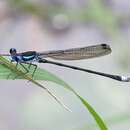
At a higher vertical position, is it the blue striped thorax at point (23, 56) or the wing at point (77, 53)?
the blue striped thorax at point (23, 56)

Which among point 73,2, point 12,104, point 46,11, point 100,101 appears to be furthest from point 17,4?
point 100,101

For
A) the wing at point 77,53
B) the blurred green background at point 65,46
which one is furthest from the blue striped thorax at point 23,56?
the blurred green background at point 65,46

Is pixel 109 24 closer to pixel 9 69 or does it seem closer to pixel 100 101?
pixel 100 101

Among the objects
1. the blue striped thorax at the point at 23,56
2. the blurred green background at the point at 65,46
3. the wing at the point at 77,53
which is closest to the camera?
the blue striped thorax at the point at 23,56

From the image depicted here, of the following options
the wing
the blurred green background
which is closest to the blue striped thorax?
the wing

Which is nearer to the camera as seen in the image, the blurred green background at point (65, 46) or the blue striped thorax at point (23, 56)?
the blue striped thorax at point (23, 56)

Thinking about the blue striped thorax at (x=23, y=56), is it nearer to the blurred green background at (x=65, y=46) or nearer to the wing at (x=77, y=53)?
the wing at (x=77, y=53)
